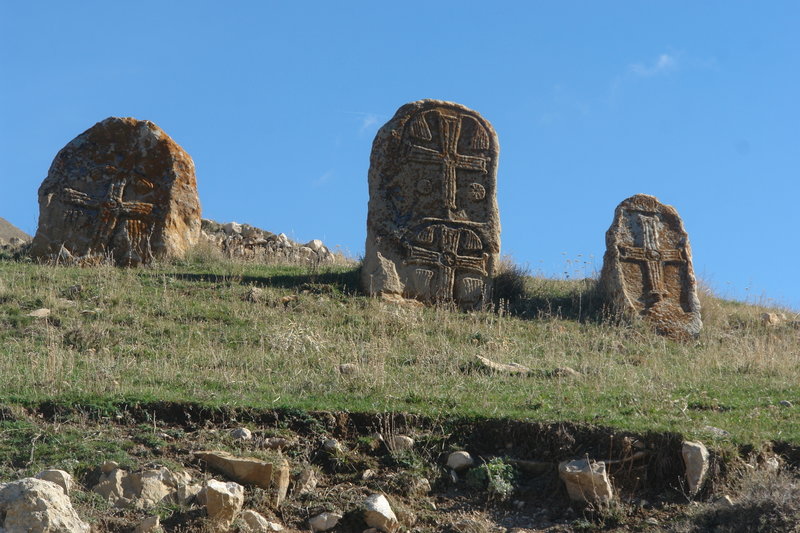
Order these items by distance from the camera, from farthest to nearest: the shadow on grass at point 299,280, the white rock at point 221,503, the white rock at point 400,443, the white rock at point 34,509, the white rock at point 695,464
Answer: the shadow on grass at point 299,280 → the white rock at point 400,443 → the white rock at point 695,464 → the white rock at point 221,503 → the white rock at point 34,509

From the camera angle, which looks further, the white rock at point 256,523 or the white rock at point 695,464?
the white rock at point 695,464

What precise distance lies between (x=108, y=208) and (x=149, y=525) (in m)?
11.5

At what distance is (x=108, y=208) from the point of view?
18.2 meters

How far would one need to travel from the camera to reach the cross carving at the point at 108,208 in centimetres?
1809

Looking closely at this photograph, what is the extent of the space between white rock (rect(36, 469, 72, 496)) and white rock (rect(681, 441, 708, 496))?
4.71m

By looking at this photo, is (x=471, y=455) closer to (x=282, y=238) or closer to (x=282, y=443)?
(x=282, y=443)

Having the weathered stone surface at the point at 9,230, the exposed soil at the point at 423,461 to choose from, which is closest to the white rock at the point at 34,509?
the exposed soil at the point at 423,461

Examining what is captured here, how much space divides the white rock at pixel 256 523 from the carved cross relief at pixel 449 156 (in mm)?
10213

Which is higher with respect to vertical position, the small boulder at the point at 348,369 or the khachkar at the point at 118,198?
the khachkar at the point at 118,198

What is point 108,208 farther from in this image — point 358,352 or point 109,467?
point 109,467

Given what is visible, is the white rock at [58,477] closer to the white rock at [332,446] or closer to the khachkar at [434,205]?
the white rock at [332,446]

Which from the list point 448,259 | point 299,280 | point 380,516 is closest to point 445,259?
point 448,259

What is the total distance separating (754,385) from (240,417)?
5780mm

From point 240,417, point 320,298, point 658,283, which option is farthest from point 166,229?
point 240,417
